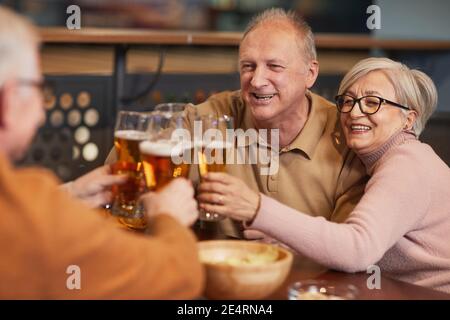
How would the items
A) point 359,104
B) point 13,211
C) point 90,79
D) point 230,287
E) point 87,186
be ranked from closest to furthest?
1. point 13,211
2. point 230,287
3. point 87,186
4. point 359,104
5. point 90,79

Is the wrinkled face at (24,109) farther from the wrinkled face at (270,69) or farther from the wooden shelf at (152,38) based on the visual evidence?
the wooden shelf at (152,38)

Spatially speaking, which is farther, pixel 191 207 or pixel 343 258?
pixel 343 258

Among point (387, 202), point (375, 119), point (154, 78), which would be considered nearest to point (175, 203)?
point (387, 202)

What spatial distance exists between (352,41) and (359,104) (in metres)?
2.80

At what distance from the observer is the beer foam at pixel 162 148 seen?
5.79 ft

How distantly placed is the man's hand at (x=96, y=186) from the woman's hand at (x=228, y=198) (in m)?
0.28

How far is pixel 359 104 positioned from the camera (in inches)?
84.4

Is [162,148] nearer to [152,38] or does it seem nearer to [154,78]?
[152,38]

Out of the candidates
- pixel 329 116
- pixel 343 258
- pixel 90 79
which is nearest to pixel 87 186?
pixel 343 258

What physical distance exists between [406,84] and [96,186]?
86cm

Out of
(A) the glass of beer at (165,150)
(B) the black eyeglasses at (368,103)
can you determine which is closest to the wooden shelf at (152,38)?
(B) the black eyeglasses at (368,103)

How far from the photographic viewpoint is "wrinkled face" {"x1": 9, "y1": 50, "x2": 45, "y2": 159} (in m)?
1.25
